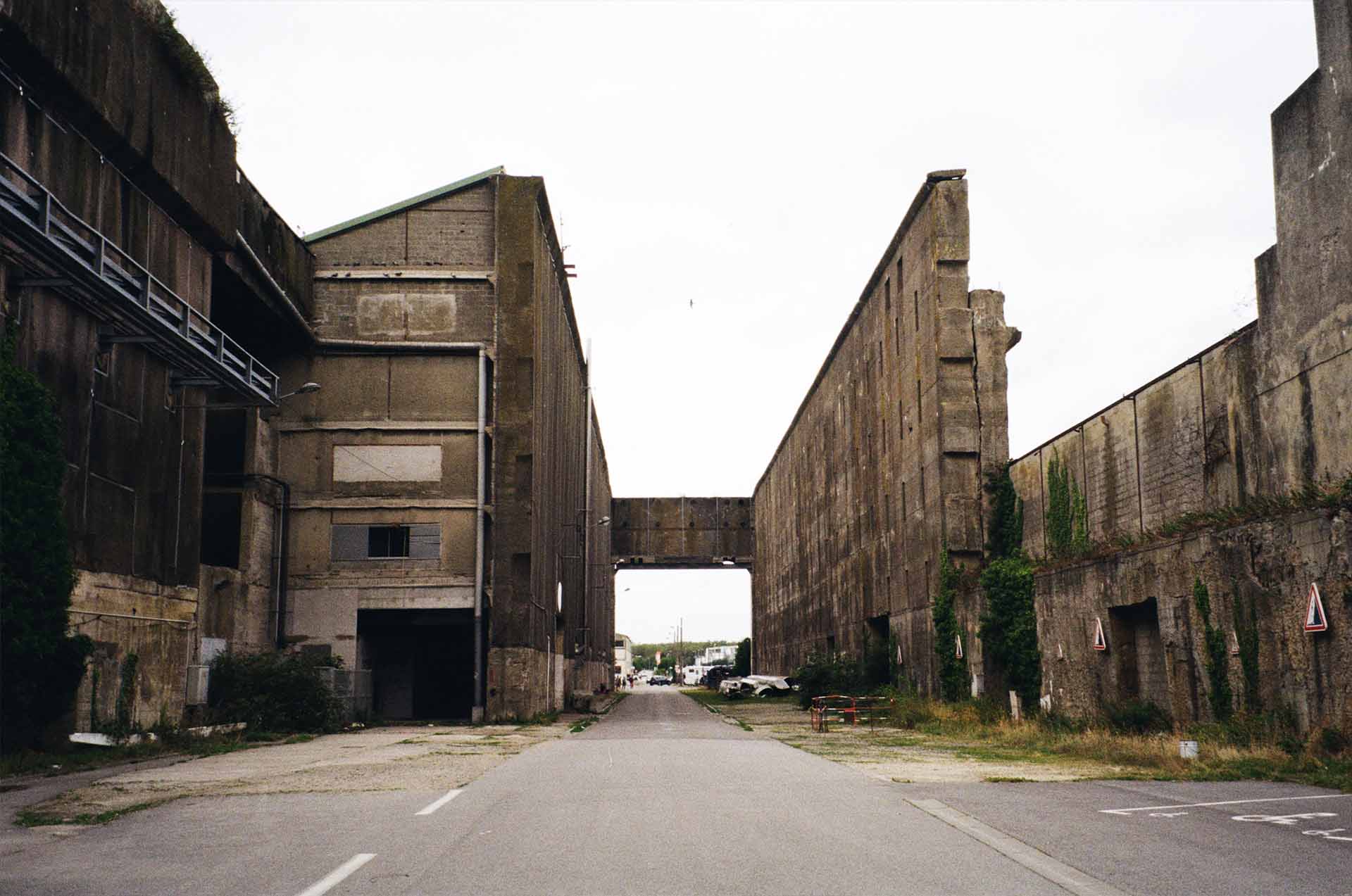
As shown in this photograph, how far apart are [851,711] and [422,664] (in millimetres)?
17059

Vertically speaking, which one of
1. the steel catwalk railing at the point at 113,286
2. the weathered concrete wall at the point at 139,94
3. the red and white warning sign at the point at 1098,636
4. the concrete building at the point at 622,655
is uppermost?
the weathered concrete wall at the point at 139,94

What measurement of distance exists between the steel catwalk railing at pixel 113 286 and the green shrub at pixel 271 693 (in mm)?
6767

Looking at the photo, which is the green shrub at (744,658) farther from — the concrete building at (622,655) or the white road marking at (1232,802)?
the white road marking at (1232,802)

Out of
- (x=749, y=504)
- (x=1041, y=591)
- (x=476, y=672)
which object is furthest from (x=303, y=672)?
(x=749, y=504)

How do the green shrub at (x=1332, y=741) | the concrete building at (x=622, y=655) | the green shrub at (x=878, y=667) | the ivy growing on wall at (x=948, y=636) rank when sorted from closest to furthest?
the green shrub at (x=1332, y=741) → the ivy growing on wall at (x=948, y=636) → the green shrub at (x=878, y=667) → the concrete building at (x=622, y=655)

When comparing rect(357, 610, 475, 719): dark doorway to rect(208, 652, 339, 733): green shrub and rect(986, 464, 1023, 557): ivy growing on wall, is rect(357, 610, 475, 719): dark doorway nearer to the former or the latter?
rect(208, 652, 339, 733): green shrub

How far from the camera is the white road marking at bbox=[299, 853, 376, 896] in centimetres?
758

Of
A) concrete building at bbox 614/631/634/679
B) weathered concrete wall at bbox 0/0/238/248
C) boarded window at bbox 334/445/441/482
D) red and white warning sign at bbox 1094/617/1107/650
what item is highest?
weathered concrete wall at bbox 0/0/238/248

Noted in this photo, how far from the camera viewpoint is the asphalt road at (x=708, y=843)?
7910 millimetres

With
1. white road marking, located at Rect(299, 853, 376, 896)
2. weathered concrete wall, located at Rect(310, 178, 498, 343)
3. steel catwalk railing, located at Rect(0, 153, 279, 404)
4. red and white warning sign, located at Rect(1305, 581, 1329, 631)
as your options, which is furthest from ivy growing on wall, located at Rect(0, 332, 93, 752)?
red and white warning sign, located at Rect(1305, 581, 1329, 631)

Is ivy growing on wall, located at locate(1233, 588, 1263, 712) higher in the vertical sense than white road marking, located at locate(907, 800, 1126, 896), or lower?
higher

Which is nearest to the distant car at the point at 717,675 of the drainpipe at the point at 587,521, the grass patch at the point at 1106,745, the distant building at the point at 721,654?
the drainpipe at the point at 587,521

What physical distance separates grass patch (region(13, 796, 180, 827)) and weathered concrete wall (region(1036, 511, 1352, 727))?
46.2 ft

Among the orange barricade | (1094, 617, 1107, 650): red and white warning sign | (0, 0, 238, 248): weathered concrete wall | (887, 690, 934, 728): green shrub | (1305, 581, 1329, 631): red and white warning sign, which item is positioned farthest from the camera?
the orange barricade
